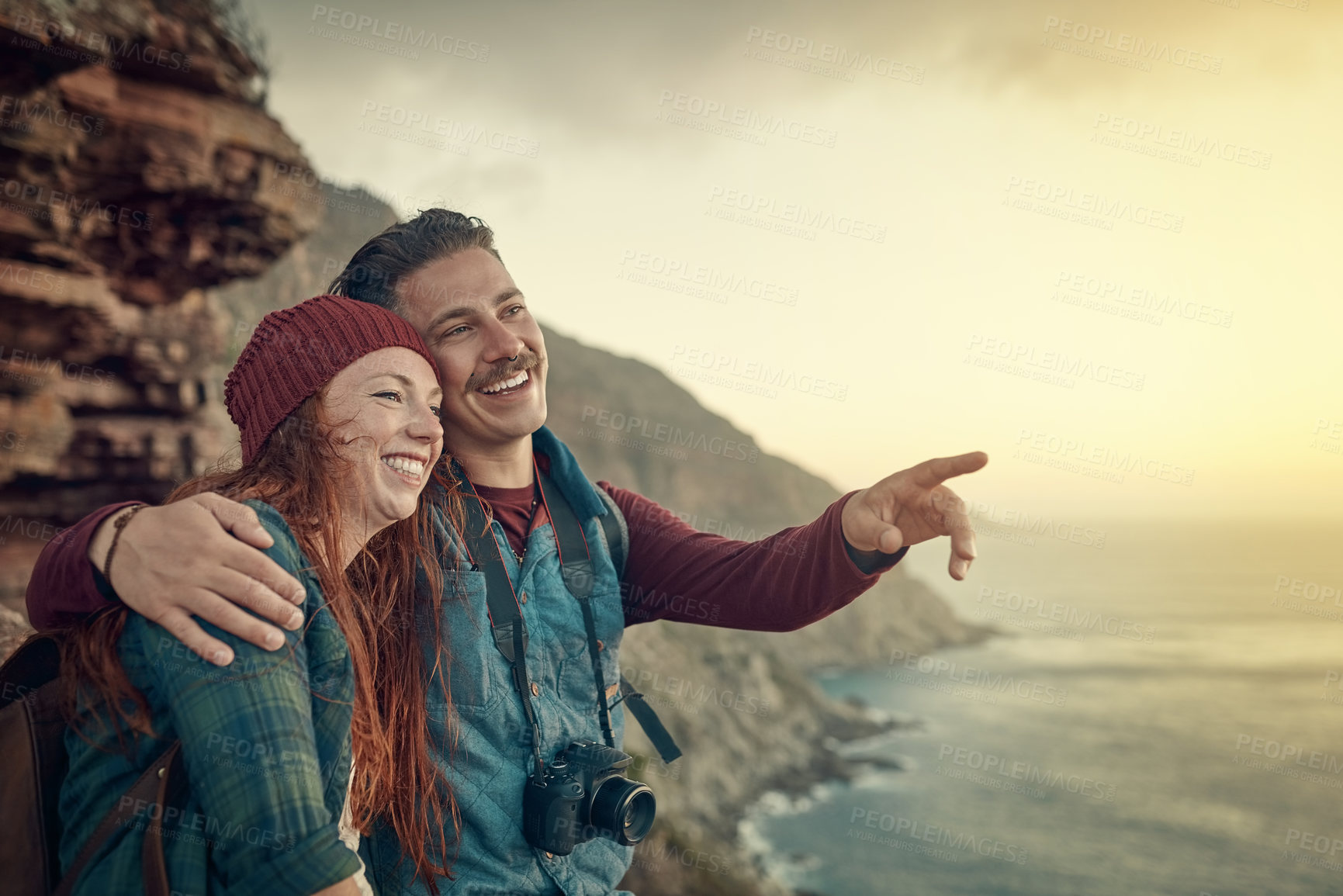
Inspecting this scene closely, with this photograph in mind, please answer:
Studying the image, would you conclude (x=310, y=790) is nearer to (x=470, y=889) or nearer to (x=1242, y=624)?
(x=470, y=889)

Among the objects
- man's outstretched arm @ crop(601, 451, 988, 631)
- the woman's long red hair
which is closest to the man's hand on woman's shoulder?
the woman's long red hair

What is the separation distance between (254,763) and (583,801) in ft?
3.91

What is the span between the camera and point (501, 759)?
246 centimetres

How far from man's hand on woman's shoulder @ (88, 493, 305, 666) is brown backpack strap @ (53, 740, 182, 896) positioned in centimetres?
27

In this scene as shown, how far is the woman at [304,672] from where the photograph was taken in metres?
1.52

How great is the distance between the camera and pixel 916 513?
2.39 meters

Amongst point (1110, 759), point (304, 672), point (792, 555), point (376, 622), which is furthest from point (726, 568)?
point (1110, 759)

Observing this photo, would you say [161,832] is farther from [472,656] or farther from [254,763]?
[472,656]

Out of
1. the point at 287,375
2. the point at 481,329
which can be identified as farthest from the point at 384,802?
the point at 481,329

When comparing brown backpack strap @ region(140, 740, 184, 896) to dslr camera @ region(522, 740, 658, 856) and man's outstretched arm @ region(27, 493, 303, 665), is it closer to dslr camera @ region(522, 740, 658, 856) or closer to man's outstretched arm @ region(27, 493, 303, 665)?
man's outstretched arm @ region(27, 493, 303, 665)

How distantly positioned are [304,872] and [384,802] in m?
0.80

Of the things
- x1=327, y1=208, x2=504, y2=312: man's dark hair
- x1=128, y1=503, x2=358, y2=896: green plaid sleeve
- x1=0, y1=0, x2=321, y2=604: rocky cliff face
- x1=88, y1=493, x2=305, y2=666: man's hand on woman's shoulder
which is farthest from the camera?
x1=0, y1=0, x2=321, y2=604: rocky cliff face

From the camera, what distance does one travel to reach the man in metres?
2.40

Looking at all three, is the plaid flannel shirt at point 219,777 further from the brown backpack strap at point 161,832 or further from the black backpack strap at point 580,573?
the black backpack strap at point 580,573
